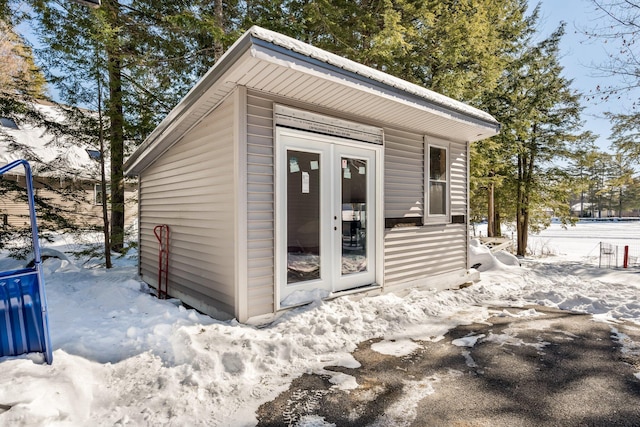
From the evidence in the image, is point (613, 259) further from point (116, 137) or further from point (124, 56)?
point (124, 56)

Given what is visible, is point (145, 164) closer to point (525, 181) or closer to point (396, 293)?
point (396, 293)

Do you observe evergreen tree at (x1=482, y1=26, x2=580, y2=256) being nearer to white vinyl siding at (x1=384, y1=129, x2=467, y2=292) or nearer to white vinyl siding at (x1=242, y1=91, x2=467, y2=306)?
white vinyl siding at (x1=384, y1=129, x2=467, y2=292)

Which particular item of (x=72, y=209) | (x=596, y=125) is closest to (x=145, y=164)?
(x=72, y=209)

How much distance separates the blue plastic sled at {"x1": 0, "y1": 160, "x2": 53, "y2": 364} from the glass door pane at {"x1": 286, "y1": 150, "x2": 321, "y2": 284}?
2.22m

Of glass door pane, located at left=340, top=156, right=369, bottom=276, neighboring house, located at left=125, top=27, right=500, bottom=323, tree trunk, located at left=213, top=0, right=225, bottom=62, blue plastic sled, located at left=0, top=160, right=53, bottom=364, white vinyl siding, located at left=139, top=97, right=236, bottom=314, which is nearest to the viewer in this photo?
blue plastic sled, located at left=0, top=160, right=53, bottom=364

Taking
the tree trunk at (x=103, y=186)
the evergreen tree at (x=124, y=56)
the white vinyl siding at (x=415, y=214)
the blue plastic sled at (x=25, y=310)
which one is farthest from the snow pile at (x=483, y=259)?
the tree trunk at (x=103, y=186)

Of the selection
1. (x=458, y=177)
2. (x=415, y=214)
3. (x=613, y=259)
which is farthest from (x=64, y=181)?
(x=613, y=259)

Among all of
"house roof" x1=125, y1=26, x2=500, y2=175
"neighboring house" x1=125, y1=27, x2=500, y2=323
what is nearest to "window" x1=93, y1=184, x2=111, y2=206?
"neighboring house" x1=125, y1=27, x2=500, y2=323

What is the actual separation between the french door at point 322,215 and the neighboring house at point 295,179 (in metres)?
0.02

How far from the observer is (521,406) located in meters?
2.29

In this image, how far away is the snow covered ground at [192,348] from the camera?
2.11m

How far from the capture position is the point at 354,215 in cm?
455

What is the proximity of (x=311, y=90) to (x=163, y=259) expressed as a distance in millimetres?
3574

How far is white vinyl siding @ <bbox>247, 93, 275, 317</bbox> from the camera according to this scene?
3488 mm
